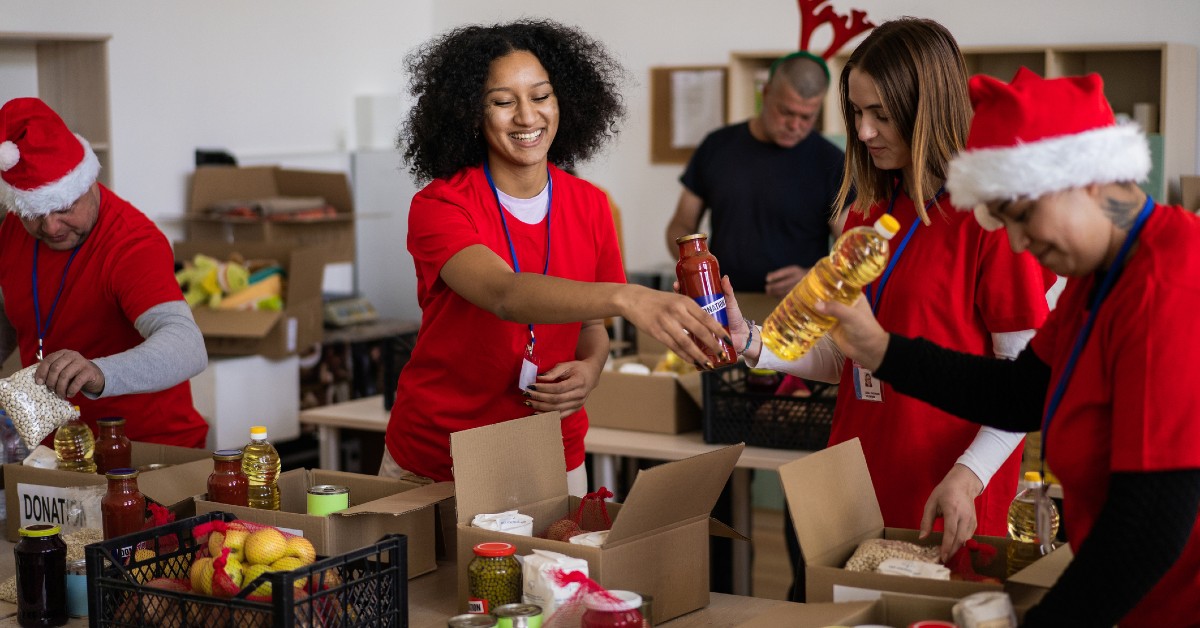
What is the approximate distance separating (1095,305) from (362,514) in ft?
3.39

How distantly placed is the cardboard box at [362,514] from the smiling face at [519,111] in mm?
566

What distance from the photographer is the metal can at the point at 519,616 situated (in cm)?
138

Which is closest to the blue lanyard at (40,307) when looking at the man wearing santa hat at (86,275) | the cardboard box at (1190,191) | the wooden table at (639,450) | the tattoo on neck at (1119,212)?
the man wearing santa hat at (86,275)

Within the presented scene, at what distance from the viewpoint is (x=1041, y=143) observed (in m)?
1.21

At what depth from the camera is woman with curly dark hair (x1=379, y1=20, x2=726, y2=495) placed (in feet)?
6.66

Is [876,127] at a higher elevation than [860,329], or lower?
higher

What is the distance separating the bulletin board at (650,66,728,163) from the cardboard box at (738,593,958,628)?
4.60m

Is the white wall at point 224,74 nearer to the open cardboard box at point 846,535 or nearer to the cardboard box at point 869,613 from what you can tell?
the open cardboard box at point 846,535

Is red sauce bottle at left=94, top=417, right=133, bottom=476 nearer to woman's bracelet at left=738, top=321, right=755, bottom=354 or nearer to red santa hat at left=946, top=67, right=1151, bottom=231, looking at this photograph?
woman's bracelet at left=738, top=321, right=755, bottom=354

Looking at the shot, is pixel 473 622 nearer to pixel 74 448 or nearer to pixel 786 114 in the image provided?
pixel 74 448

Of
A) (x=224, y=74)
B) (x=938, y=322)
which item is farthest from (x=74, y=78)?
(x=938, y=322)

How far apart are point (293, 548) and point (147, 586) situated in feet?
0.59

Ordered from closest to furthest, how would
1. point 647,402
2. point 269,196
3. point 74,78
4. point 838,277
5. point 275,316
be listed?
1. point 838,277
2. point 647,402
3. point 275,316
4. point 74,78
5. point 269,196

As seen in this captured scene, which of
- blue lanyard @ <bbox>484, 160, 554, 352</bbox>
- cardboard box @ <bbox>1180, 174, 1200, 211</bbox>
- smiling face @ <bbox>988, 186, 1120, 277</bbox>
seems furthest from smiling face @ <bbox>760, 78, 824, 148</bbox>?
smiling face @ <bbox>988, 186, 1120, 277</bbox>
